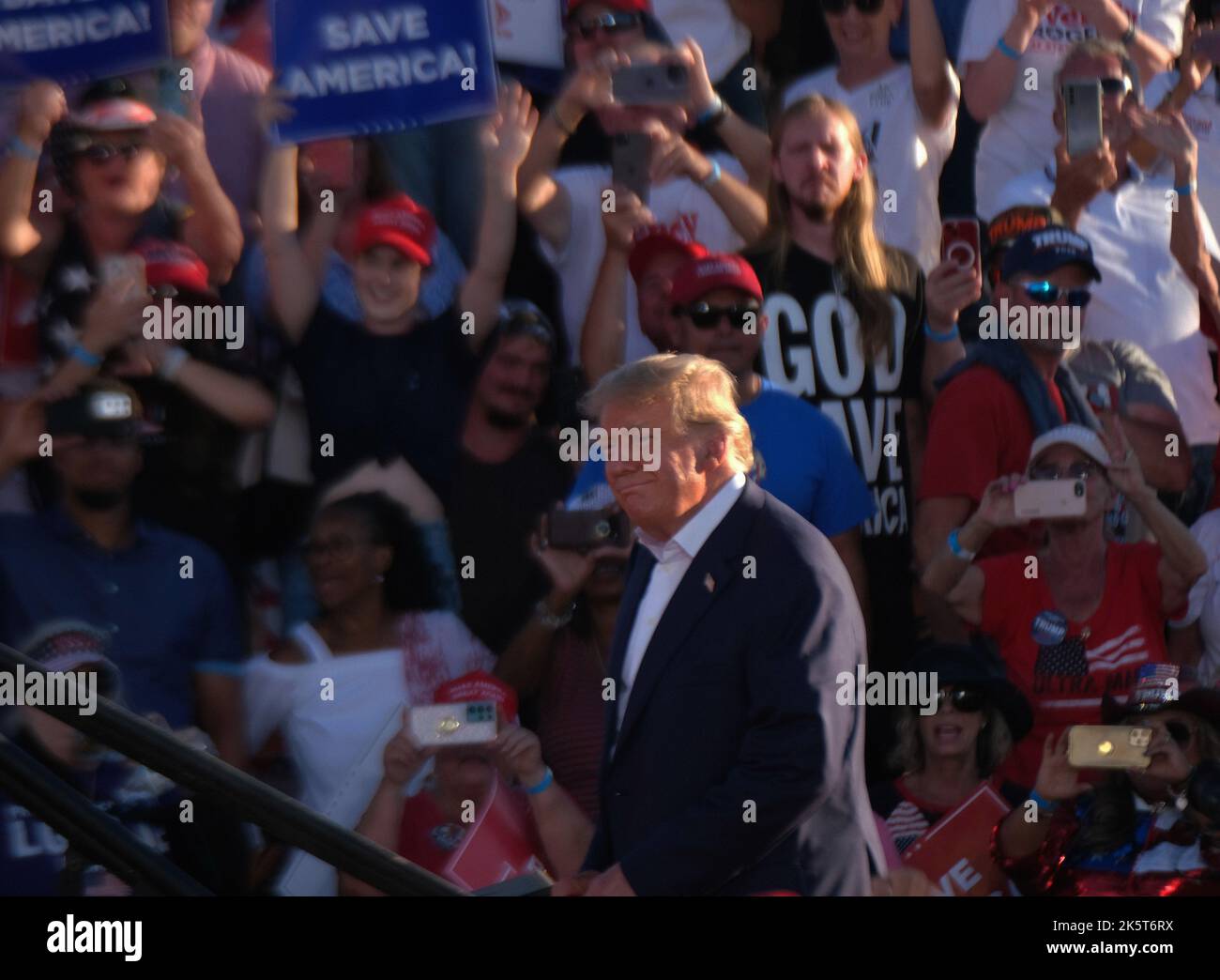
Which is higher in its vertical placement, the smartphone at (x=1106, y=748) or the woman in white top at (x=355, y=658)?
the woman in white top at (x=355, y=658)

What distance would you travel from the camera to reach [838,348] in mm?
5754

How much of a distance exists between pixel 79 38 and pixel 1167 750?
3384 mm

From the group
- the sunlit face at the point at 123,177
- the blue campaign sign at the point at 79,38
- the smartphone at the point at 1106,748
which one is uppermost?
the blue campaign sign at the point at 79,38

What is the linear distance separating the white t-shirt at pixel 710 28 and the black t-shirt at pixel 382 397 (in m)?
1.15

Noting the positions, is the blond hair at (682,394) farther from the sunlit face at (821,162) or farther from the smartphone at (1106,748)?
the sunlit face at (821,162)

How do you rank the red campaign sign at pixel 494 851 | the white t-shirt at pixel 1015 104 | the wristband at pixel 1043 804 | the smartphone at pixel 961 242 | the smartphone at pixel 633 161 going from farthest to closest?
the white t-shirt at pixel 1015 104 < the smartphone at pixel 961 242 < the smartphone at pixel 633 161 < the wristband at pixel 1043 804 < the red campaign sign at pixel 494 851

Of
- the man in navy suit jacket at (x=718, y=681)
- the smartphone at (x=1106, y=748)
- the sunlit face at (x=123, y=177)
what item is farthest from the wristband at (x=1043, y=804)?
the sunlit face at (x=123, y=177)

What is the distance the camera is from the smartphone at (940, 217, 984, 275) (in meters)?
5.88

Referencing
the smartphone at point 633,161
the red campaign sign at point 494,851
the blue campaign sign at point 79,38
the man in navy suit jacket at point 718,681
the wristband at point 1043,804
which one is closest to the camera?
the man in navy suit jacket at point 718,681

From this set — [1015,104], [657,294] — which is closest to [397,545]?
[657,294]

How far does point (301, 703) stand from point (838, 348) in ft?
5.61

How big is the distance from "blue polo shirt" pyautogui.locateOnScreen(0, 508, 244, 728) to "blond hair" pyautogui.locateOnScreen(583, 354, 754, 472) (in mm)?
1542

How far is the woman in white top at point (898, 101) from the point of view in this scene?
5973 mm
